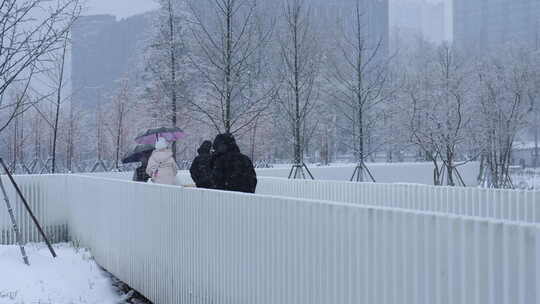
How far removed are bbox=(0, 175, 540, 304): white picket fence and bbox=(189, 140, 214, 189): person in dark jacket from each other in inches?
32.8

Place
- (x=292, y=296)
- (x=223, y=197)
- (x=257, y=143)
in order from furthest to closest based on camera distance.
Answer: (x=257, y=143)
(x=223, y=197)
(x=292, y=296)

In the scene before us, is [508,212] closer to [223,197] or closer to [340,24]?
[223,197]

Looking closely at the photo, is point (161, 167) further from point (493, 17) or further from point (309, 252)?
point (493, 17)

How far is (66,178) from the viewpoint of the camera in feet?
36.1

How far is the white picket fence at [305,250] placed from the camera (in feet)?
9.31

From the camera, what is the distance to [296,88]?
17156 millimetres

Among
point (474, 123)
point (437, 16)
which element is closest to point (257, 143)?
point (474, 123)

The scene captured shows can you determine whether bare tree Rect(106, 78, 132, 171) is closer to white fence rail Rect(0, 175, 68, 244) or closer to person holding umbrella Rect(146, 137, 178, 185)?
white fence rail Rect(0, 175, 68, 244)

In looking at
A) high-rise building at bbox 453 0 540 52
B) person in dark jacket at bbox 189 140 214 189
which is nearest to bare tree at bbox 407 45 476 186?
person in dark jacket at bbox 189 140 214 189

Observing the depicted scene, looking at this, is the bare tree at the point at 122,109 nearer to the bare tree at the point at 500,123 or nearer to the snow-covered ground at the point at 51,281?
the bare tree at the point at 500,123

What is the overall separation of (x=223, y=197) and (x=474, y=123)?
2148 cm

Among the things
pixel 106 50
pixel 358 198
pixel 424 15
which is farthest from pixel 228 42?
pixel 424 15

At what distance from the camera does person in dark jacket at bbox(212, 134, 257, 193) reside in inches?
281

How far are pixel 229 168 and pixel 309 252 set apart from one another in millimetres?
3173
